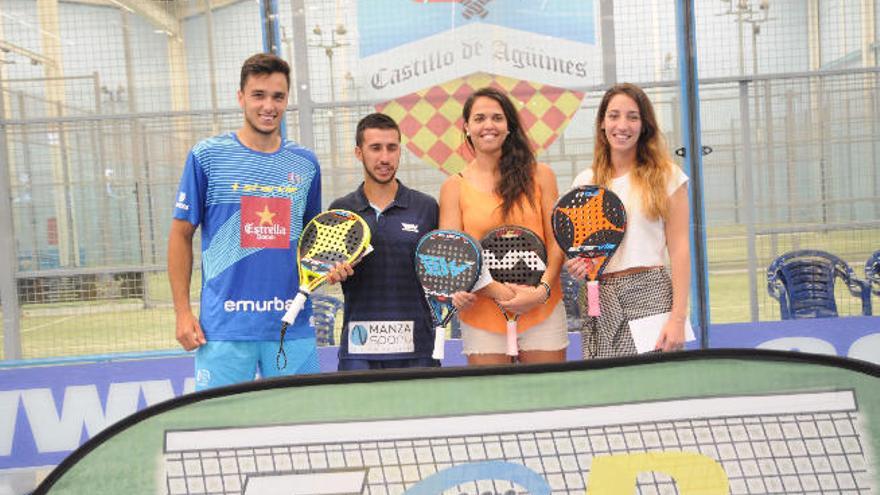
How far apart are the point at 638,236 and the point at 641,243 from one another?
0.09ft

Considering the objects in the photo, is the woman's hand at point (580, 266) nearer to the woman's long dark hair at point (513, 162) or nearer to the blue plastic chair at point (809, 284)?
the woman's long dark hair at point (513, 162)

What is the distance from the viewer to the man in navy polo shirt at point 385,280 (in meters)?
3.20

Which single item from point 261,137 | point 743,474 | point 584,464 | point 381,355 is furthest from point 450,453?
point 261,137

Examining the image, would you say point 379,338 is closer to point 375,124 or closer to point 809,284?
point 375,124

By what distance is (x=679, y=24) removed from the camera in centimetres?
498

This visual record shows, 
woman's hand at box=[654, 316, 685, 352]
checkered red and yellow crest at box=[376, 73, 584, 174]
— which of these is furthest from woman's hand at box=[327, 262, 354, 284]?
checkered red and yellow crest at box=[376, 73, 584, 174]

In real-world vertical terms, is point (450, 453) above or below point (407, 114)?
below

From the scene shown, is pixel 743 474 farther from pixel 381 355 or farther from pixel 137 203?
pixel 137 203

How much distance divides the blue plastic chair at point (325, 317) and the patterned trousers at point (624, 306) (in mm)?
2320

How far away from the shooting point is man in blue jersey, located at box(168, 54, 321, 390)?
10.4ft

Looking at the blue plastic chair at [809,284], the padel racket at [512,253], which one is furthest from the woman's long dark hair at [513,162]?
the blue plastic chair at [809,284]

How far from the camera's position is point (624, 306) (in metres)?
3.13

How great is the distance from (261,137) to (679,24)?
110 inches

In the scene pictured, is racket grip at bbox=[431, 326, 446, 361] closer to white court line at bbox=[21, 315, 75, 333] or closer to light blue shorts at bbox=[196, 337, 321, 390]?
light blue shorts at bbox=[196, 337, 321, 390]
